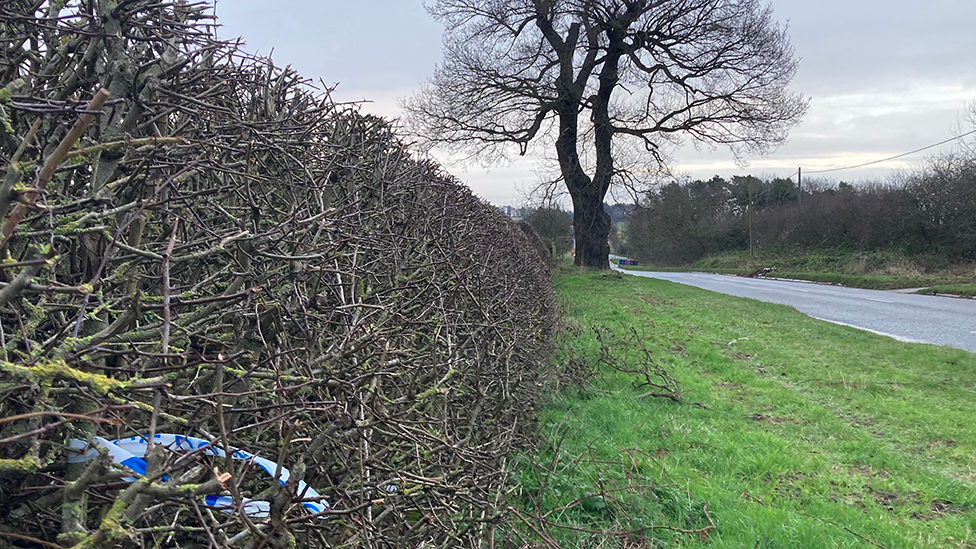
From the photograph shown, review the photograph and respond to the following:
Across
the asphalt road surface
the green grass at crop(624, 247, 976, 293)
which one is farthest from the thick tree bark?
the green grass at crop(624, 247, 976, 293)

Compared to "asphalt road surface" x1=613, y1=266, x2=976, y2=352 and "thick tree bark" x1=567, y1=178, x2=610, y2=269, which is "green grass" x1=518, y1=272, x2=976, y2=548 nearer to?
"asphalt road surface" x1=613, y1=266, x2=976, y2=352

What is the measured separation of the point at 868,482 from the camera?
4922 millimetres

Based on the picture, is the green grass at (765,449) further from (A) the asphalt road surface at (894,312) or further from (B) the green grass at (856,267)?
(B) the green grass at (856,267)

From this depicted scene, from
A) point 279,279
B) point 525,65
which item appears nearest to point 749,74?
point 525,65

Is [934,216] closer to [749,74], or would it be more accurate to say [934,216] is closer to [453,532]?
[749,74]

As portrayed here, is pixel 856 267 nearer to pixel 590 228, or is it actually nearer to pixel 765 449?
pixel 590 228

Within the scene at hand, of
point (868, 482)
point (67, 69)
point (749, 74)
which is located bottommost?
point (868, 482)

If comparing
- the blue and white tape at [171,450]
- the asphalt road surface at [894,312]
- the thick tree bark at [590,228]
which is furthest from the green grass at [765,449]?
the thick tree bark at [590,228]

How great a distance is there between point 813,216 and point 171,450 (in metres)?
42.8

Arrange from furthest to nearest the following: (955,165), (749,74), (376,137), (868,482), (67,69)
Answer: (955,165), (749,74), (868,482), (376,137), (67,69)

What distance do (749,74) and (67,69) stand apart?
2073 cm

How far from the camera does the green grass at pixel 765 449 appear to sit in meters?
3.96

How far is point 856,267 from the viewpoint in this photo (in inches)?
1182

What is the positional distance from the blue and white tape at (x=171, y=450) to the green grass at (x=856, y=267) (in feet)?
87.8
